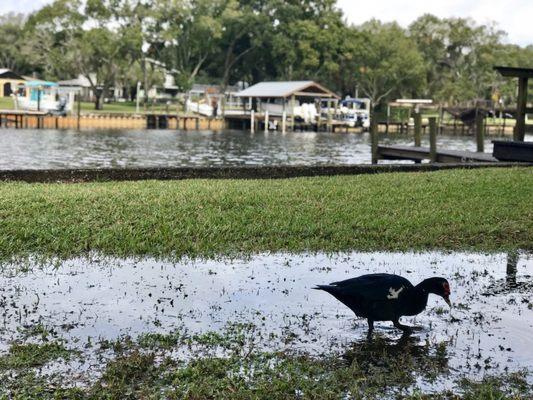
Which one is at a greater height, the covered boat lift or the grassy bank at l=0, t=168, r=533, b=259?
the covered boat lift

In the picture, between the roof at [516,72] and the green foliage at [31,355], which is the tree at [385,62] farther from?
the green foliage at [31,355]

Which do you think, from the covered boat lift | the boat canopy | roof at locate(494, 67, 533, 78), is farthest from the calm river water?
the covered boat lift

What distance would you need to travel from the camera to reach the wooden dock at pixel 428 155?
71.3ft

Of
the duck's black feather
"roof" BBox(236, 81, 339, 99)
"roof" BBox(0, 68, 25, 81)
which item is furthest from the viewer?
"roof" BBox(0, 68, 25, 81)

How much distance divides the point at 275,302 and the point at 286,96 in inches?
2656

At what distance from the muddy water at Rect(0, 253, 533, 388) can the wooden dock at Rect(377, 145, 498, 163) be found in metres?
12.9

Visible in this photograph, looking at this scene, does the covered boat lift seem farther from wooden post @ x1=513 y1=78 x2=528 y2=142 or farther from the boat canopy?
wooden post @ x1=513 y1=78 x2=528 y2=142

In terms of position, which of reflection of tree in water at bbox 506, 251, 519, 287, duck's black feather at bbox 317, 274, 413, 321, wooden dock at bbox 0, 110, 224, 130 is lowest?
reflection of tree in water at bbox 506, 251, 519, 287

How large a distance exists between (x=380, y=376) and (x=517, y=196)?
832 centimetres

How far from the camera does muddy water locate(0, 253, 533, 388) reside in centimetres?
601

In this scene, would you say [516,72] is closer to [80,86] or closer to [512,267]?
[512,267]

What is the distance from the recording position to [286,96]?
2899 inches

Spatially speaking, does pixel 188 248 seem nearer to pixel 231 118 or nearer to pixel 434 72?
pixel 231 118

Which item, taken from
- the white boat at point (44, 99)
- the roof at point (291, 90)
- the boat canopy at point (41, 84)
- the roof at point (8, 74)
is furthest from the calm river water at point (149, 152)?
the roof at point (8, 74)
